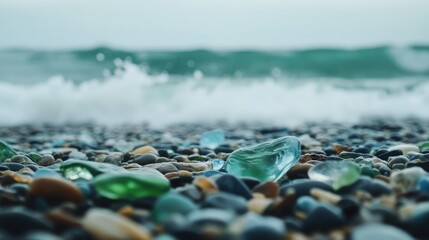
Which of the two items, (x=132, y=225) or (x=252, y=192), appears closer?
(x=132, y=225)

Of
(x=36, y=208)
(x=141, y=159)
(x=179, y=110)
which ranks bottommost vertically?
(x=179, y=110)

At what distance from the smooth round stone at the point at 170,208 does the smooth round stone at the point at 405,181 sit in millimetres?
631

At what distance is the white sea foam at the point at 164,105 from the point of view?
6.29 metres

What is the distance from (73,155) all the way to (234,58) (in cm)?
1108

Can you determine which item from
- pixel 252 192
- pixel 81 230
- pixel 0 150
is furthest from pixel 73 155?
pixel 81 230

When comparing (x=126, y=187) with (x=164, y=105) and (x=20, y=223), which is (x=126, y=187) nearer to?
(x=20, y=223)

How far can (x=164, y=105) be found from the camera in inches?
274

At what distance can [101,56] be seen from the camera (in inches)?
524

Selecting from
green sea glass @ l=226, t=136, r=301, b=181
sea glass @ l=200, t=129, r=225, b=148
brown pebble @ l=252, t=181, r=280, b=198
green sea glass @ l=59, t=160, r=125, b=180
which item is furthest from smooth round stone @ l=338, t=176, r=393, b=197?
sea glass @ l=200, t=129, r=225, b=148

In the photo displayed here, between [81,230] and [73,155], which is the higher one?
[81,230]

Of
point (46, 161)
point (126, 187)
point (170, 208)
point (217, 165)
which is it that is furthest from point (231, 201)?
point (46, 161)

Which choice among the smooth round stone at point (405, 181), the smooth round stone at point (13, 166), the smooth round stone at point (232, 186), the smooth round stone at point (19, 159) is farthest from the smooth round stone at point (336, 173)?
the smooth round stone at point (19, 159)

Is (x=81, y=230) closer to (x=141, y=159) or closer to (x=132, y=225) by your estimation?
(x=132, y=225)

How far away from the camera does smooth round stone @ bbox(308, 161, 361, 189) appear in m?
1.53
